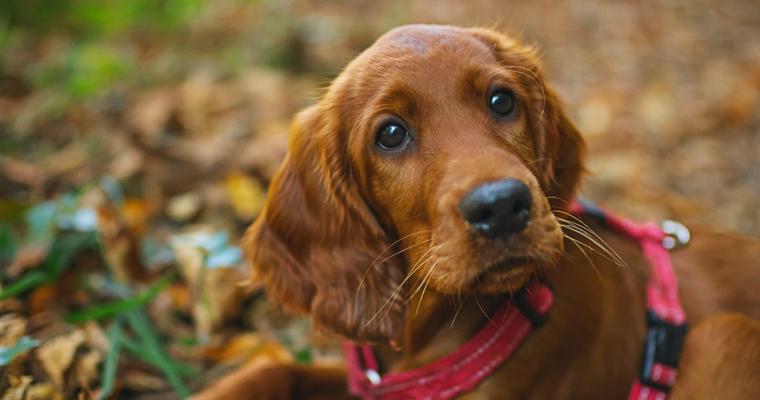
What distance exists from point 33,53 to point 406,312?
5.16 m

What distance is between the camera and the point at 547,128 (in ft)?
7.93

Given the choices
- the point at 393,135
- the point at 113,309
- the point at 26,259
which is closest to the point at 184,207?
the point at 26,259

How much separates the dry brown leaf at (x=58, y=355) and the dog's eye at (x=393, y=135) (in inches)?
49.5

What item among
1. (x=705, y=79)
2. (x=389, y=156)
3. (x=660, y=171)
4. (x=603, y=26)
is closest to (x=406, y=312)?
(x=389, y=156)

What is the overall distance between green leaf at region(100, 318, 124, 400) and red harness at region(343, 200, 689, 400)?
2.66ft

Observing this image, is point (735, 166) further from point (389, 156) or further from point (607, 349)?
point (389, 156)

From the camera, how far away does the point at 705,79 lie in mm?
5828

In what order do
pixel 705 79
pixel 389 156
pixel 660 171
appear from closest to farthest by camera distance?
pixel 389 156 < pixel 660 171 < pixel 705 79

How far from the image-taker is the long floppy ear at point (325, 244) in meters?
2.34

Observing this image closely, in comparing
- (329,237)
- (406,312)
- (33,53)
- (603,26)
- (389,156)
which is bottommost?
(603,26)

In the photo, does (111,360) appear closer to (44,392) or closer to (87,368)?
(87,368)

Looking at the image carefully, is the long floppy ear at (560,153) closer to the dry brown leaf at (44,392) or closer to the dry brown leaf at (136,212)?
the dry brown leaf at (44,392)

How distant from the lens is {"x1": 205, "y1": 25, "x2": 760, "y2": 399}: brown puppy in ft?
6.91

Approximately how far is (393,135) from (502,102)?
34 cm
